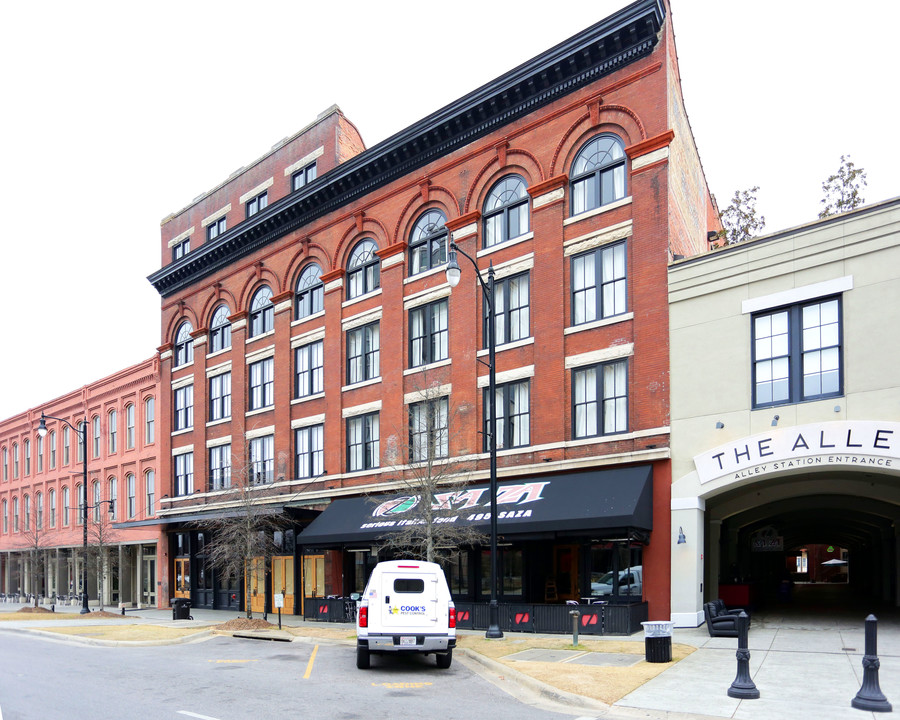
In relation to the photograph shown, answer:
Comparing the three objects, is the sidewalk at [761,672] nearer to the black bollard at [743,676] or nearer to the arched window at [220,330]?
the black bollard at [743,676]

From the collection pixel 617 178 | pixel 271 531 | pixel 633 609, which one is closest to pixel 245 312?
pixel 271 531

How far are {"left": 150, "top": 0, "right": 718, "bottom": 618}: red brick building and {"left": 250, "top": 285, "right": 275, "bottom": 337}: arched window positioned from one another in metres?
0.09

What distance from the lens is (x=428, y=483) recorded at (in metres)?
23.2

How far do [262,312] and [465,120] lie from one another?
13.8 m

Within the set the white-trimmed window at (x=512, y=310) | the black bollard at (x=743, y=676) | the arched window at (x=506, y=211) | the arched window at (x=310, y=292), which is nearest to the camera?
the black bollard at (x=743, y=676)

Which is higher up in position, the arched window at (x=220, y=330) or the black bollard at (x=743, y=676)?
the arched window at (x=220, y=330)

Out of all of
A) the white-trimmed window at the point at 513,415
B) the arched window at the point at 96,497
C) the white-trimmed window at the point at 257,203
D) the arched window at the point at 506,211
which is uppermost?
the white-trimmed window at the point at 257,203

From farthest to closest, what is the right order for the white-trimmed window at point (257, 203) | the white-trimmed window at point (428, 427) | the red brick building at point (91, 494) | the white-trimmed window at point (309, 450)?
the red brick building at point (91, 494), the white-trimmed window at point (257, 203), the white-trimmed window at point (309, 450), the white-trimmed window at point (428, 427)

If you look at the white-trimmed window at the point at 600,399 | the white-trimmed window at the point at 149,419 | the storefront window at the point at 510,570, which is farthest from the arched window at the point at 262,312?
the white-trimmed window at the point at 600,399

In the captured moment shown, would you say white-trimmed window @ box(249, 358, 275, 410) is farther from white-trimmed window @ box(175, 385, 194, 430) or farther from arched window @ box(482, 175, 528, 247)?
arched window @ box(482, 175, 528, 247)

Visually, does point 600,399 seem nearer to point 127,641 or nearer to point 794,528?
point 127,641

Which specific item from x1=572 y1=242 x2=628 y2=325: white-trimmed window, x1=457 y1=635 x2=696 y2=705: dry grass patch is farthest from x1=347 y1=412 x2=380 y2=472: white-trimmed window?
x1=457 y1=635 x2=696 y2=705: dry grass patch

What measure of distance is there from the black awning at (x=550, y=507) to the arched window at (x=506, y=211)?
312 inches

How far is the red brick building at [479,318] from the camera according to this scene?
23.4 metres
